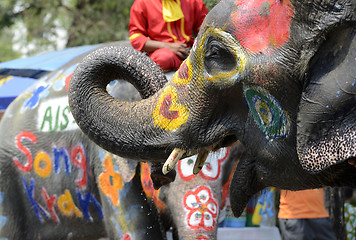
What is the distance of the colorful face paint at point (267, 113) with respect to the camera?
1.51m

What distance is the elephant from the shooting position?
2490mm

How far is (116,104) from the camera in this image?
1.78 m

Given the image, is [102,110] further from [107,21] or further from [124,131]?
[107,21]

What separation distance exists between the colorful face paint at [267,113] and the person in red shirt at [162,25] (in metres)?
1.07

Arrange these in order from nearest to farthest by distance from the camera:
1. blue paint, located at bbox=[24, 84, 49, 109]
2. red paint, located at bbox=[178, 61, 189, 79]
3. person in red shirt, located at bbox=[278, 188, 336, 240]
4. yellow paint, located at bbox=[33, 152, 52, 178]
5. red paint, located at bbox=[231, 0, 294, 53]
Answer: red paint, located at bbox=[231, 0, 294, 53]
red paint, located at bbox=[178, 61, 189, 79]
yellow paint, located at bbox=[33, 152, 52, 178]
blue paint, located at bbox=[24, 84, 49, 109]
person in red shirt, located at bbox=[278, 188, 336, 240]

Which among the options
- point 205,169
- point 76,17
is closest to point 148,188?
point 205,169

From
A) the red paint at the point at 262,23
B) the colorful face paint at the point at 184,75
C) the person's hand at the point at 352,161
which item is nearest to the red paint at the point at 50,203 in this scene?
the colorful face paint at the point at 184,75

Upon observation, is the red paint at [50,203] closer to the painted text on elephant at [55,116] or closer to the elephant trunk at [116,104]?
the painted text on elephant at [55,116]

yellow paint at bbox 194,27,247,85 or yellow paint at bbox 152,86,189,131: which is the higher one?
yellow paint at bbox 194,27,247,85

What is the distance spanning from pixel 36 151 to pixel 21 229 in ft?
1.29

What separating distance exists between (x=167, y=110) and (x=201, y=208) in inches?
32.6

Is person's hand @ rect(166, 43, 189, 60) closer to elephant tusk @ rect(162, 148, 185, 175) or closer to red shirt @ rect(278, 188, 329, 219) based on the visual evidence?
elephant tusk @ rect(162, 148, 185, 175)

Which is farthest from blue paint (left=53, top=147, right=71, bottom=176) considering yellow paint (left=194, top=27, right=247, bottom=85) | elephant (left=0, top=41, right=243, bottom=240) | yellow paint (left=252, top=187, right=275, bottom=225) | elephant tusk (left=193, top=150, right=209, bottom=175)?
yellow paint (left=194, top=27, right=247, bottom=85)

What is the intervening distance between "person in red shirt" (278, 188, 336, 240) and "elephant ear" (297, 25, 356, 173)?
2022mm
